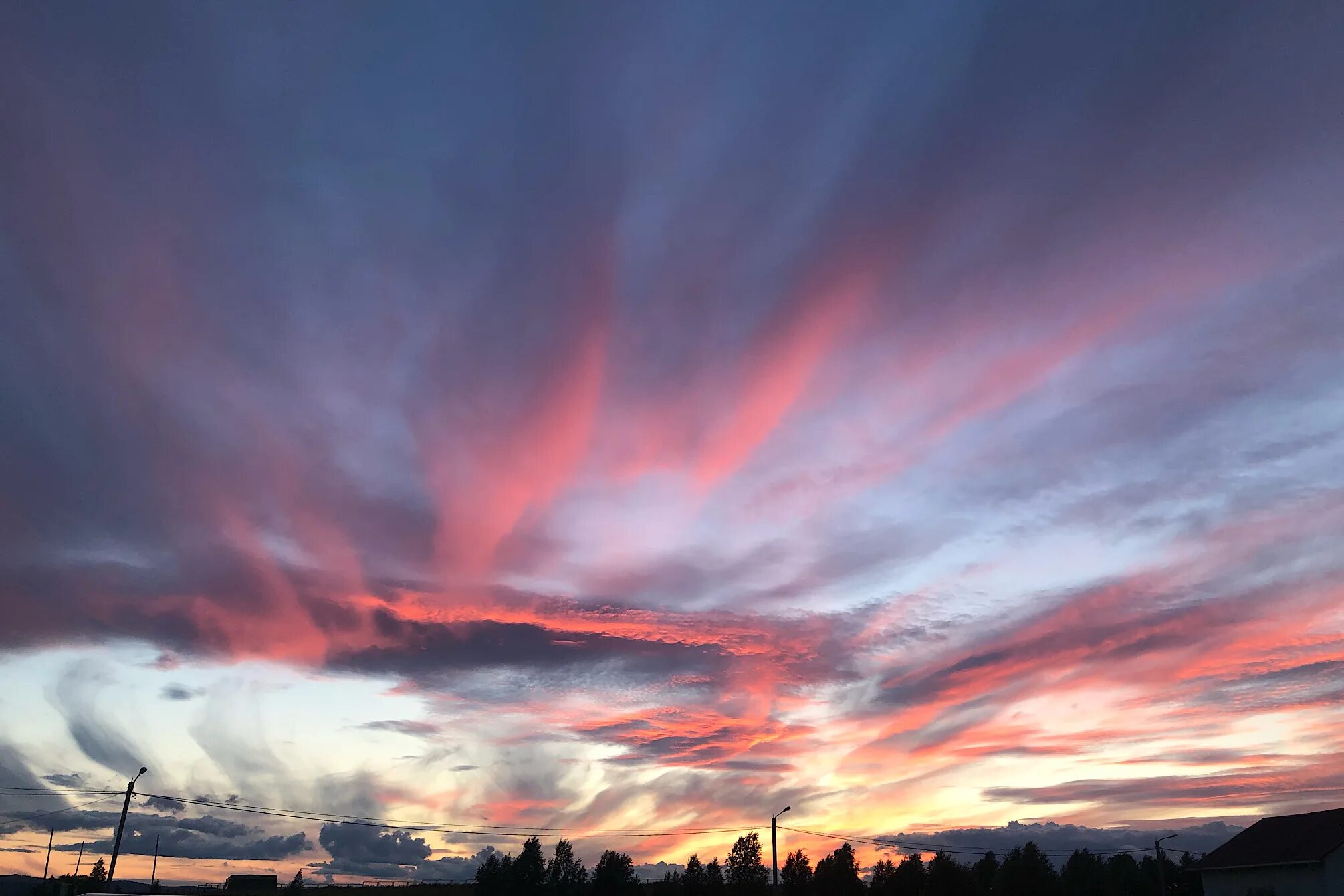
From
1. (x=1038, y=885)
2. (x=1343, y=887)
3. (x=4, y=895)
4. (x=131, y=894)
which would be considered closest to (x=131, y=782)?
Answer: (x=131, y=894)

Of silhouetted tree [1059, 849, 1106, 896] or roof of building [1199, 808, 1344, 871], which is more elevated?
roof of building [1199, 808, 1344, 871]

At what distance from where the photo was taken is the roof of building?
82.5 meters

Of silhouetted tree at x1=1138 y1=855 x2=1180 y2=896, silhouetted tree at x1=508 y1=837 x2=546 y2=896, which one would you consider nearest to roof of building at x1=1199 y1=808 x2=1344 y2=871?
silhouetted tree at x1=1138 y1=855 x2=1180 y2=896

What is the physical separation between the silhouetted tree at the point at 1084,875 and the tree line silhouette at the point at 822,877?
0.20 meters

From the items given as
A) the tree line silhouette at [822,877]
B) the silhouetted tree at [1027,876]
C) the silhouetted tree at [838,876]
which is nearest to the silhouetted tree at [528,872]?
the tree line silhouette at [822,877]

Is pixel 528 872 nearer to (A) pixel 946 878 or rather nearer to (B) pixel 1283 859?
(A) pixel 946 878

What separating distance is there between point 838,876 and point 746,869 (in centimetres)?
1864

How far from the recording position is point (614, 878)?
172 metres

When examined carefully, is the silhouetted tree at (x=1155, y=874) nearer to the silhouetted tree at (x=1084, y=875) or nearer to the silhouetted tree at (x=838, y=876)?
the silhouetted tree at (x=1084, y=875)

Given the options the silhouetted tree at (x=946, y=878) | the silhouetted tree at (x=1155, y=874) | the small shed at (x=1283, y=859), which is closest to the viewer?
the small shed at (x=1283, y=859)

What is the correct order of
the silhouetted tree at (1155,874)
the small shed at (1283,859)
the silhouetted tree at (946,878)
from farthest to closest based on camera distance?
the silhouetted tree at (946,878) → the silhouetted tree at (1155,874) → the small shed at (1283,859)

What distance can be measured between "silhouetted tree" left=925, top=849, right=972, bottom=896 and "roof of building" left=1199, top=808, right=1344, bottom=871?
83.0 meters

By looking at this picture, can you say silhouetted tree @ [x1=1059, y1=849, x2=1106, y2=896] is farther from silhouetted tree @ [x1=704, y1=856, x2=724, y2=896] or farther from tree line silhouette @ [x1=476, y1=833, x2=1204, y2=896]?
silhouetted tree @ [x1=704, y1=856, x2=724, y2=896]

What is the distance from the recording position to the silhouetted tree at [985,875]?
17838 cm
